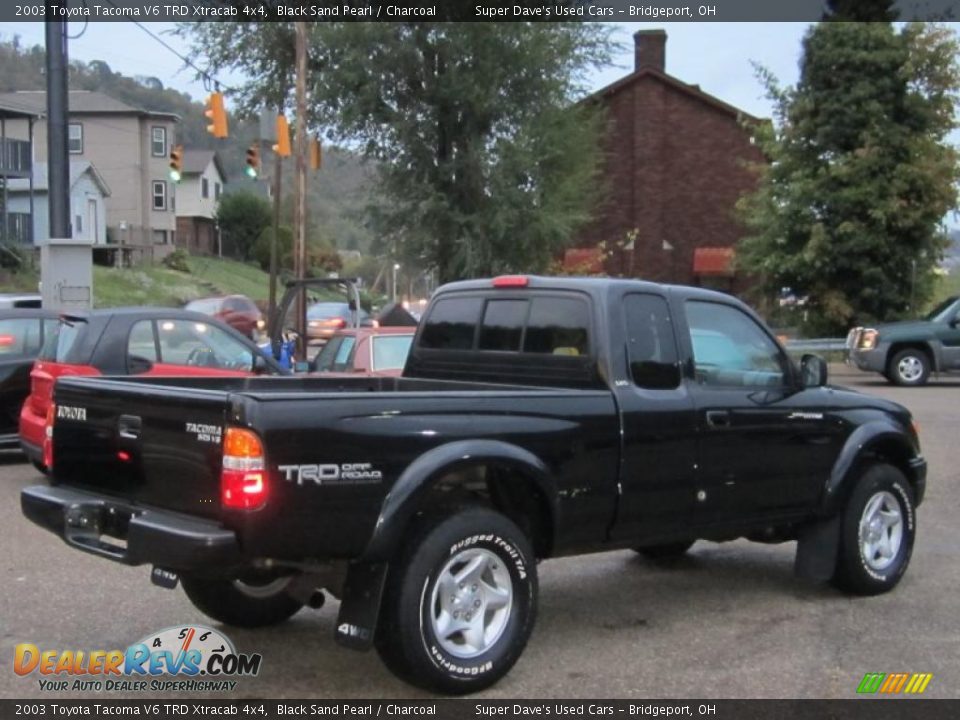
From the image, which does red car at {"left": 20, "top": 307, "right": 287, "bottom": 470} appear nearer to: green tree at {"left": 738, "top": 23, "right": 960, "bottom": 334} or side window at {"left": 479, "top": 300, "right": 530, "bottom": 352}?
side window at {"left": 479, "top": 300, "right": 530, "bottom": 352}

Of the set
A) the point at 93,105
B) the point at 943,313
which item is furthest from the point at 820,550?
the point at 93,105

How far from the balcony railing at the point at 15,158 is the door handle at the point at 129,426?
4153 cm

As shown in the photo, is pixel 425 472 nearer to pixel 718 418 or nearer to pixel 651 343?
pixel 651 343

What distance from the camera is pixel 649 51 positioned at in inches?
1678

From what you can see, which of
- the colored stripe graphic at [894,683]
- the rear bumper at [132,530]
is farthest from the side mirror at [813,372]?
the rear bumper at [132,530]

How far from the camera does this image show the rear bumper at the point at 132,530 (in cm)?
469

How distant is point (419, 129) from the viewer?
101ft

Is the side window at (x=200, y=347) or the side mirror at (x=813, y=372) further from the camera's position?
the side window at (x=200, y=347)

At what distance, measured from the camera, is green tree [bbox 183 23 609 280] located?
30.0m

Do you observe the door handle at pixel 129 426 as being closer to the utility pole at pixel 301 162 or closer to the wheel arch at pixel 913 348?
the utility pole at pixel 301 162

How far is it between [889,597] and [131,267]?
46.4m

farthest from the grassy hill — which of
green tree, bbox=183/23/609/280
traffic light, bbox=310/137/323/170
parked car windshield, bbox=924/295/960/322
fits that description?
parked car windshield, bbox=924/295/960/322

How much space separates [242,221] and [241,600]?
2617 inches

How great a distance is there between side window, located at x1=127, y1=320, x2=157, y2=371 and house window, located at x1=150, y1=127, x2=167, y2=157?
52.6m
